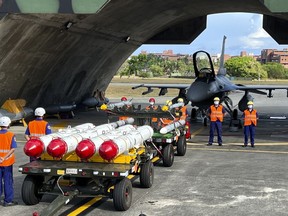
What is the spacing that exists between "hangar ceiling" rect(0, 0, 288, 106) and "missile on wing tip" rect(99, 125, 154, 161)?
29.1 feet

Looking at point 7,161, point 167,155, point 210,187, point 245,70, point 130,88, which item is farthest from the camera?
point 245,70

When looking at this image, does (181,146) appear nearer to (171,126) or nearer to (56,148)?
(171,126)

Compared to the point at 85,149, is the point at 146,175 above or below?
below

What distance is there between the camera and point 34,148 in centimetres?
864

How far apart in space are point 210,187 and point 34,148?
4427 millimetres

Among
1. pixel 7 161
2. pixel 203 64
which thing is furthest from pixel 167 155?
pixel 203 64

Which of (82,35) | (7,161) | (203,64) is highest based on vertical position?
(82,35)

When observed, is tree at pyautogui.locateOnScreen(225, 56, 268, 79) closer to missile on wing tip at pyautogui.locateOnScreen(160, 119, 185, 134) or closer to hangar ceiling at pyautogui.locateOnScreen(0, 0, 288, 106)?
hangar ceiling at pyautogui.locateOnScreen(0, 0, 288, 106)

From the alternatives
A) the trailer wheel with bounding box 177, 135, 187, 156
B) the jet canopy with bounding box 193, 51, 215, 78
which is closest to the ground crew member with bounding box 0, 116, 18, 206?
the trailer wheel with bounding box 177, 135, 187, 156

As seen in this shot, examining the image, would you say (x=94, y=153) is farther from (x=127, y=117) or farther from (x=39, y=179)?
(x=127, y=117)

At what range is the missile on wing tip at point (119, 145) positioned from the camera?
8.48 m

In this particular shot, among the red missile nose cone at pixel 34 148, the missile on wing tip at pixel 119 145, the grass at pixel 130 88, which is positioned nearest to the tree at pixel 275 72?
the grass at pixel 130 88

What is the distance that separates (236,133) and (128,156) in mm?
13603

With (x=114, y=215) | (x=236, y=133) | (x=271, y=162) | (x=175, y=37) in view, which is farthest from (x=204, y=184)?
(x=175, y=37)
